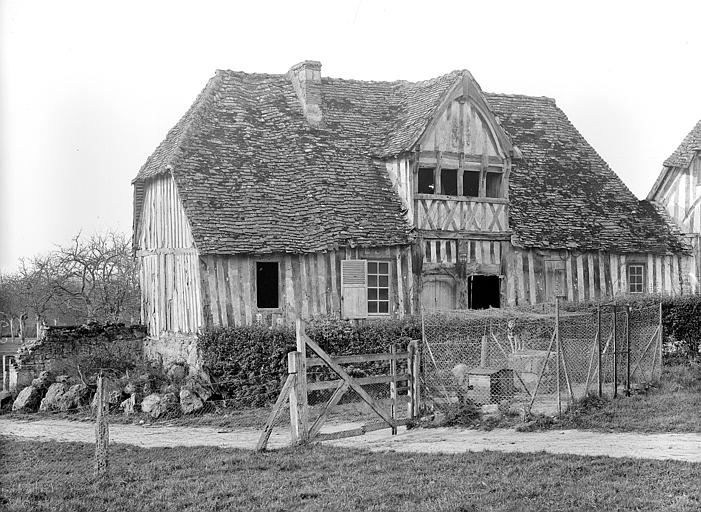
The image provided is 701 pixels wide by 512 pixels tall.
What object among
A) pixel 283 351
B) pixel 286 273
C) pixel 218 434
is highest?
pixel 286 273

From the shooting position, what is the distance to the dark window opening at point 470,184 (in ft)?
85.7

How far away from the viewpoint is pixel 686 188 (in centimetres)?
2805

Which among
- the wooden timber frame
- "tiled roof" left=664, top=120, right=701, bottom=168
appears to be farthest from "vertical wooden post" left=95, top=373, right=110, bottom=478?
"tiled roof" left=664, top=120, right=701, bottom=168

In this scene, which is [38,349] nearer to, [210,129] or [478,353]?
[210,129]

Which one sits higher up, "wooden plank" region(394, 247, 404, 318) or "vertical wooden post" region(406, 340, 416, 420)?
"wooden plank" region(394, 247, 404, 318)

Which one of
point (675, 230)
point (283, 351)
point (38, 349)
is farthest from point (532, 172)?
point (38, 349)

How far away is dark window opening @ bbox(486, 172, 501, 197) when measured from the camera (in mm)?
25755

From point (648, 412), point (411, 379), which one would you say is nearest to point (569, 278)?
point (648, 412)

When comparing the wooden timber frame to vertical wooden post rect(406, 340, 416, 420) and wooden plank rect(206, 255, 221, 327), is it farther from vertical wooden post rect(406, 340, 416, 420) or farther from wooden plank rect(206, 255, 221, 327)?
wooden plank rect(206, 255, 221, 327)

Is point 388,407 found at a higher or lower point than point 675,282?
lower

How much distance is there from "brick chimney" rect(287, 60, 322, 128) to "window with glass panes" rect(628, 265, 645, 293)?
996 centimetres

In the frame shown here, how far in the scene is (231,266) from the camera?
22672mm

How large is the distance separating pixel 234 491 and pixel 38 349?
14.9 m

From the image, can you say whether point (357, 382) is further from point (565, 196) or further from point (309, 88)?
point (565, 196)
